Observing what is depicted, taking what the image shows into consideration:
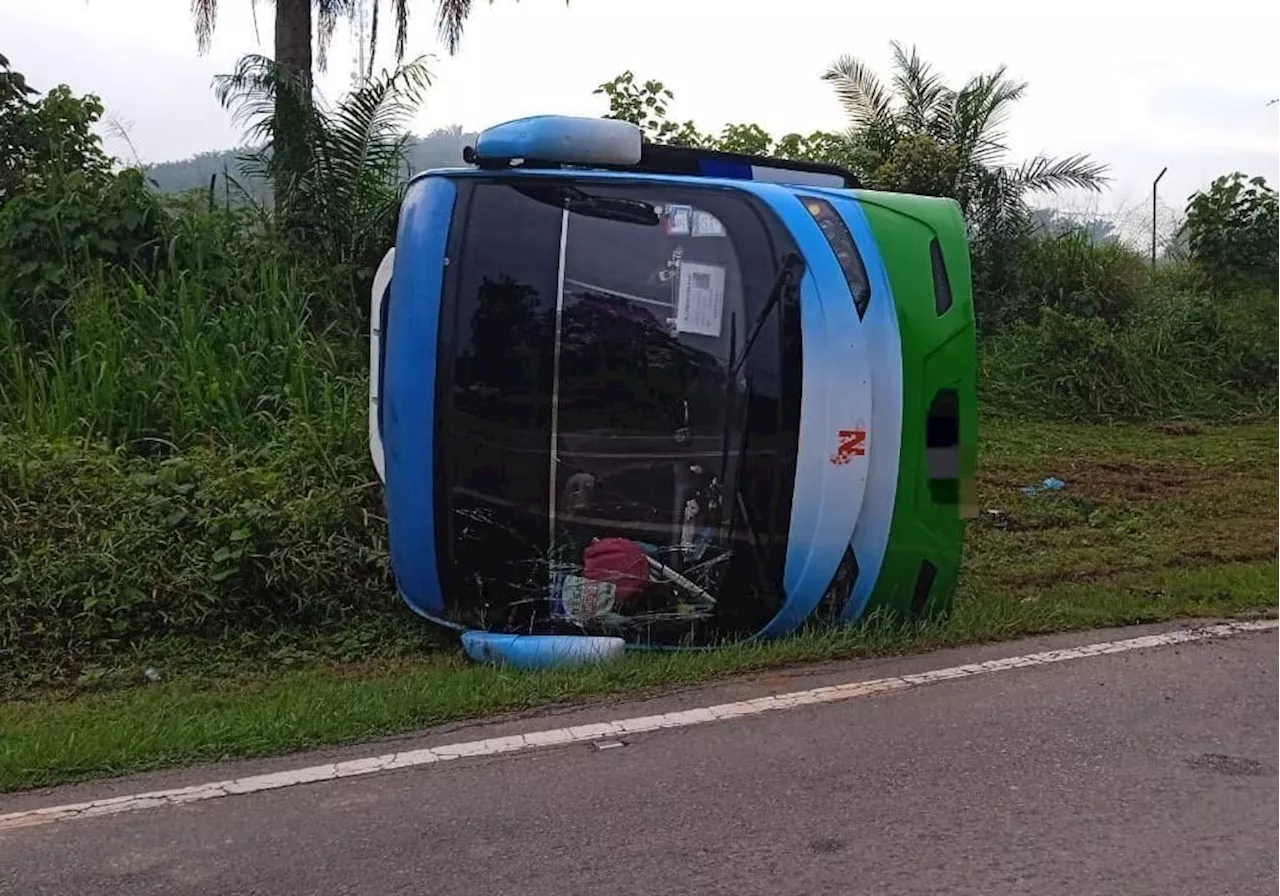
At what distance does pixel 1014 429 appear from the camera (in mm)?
10352

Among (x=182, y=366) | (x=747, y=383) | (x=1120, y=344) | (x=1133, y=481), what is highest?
(x=1120, y=344)

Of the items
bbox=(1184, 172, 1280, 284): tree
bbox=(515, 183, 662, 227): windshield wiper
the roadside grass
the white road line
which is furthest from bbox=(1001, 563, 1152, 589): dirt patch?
bbox=(1184, 172, 1280, 284): tree

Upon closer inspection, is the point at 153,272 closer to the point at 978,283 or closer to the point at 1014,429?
the point at 1014,429

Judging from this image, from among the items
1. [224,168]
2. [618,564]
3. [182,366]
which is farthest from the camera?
[224,168]

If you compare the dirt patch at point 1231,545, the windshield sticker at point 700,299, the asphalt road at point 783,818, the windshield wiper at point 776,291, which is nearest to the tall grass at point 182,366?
the windshield sticker at point 700,299

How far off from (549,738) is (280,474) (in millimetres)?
2645

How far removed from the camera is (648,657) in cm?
440

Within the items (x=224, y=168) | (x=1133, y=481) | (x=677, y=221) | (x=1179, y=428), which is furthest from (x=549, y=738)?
(x=1179, y=428)

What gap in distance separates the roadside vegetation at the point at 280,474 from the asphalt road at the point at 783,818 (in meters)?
0.50

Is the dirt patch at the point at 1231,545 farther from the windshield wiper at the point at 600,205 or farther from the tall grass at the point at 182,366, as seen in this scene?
the tall grass at the point at 182,366

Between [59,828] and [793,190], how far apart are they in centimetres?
329

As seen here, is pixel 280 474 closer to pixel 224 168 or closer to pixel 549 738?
pixel 549 738

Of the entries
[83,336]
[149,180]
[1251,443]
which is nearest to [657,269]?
[83,336]

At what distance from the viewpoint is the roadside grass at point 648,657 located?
3.75 metres
